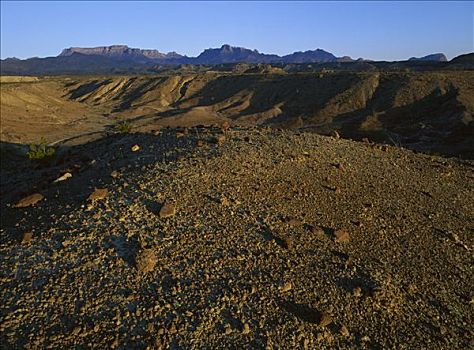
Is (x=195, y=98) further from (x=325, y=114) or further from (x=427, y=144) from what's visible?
(x=427, y=144)

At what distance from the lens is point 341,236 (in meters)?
7.57

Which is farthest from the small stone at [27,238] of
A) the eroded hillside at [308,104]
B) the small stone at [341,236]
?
the eroded hillside at [308,104]

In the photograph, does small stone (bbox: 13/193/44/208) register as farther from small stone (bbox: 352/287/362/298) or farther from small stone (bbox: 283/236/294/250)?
small stone (bbox: 352/287/362/298)

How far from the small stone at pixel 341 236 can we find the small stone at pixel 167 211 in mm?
2704

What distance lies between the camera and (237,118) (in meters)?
54.2

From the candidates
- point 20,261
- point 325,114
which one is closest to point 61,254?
point 20,261

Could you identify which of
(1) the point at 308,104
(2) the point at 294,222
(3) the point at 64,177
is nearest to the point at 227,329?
(2) the point at 294,222

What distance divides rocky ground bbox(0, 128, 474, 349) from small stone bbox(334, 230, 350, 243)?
0.07ft

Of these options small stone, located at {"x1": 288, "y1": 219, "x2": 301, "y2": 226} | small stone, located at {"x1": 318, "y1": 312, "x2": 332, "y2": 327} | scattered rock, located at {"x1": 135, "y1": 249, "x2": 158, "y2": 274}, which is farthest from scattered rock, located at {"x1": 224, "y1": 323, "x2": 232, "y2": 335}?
small stone, located at {"x1": 288, "y1": 219, "x2": 301, "y2": 226}

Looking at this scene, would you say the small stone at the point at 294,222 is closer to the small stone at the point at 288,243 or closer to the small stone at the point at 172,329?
the small stone at the point at 288,243

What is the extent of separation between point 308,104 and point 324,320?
48386 mm

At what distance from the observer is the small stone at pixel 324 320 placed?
5.63m

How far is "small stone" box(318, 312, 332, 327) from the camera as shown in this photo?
18.5 feet

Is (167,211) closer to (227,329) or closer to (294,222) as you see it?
(294,222)
